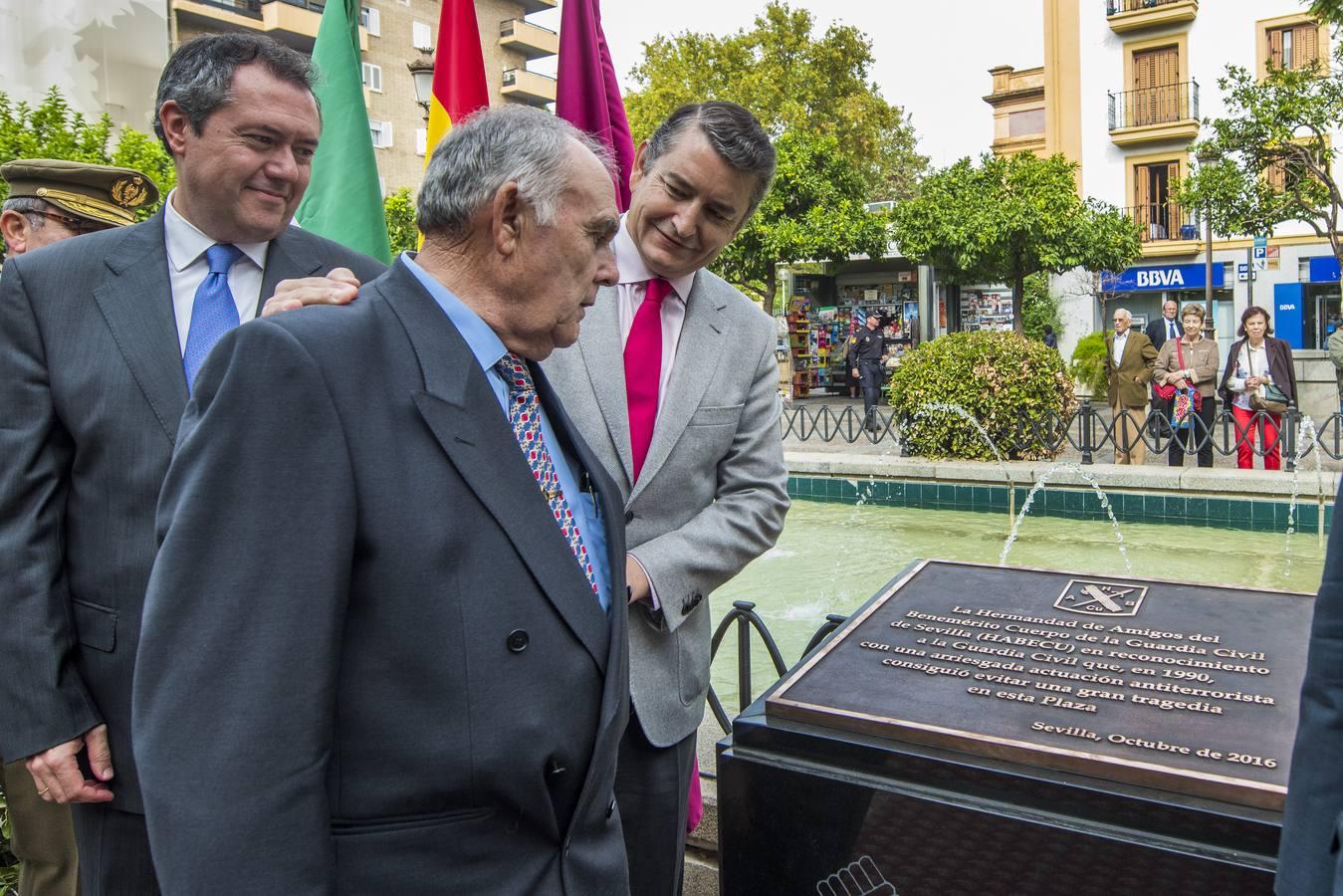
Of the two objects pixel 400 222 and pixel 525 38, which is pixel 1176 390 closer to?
pixel 400 222

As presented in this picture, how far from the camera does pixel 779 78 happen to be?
28.1 meters

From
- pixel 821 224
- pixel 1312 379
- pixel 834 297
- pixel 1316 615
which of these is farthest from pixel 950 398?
pixel 834 297

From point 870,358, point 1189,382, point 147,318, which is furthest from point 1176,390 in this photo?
point 147,318

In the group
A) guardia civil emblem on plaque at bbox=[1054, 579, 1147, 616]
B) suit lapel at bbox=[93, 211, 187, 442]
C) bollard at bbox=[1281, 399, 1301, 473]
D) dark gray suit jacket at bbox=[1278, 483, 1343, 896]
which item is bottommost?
bollard at bbox=[1281, 399, 1301, 473]

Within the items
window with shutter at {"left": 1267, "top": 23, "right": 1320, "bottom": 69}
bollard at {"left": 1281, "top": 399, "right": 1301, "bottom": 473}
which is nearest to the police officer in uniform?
bollard at {"left": 1281, "top": 399, "right": 1301, "bottom": 473}

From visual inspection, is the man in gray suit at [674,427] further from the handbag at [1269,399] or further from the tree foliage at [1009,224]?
the tree foliage at [1009,224]

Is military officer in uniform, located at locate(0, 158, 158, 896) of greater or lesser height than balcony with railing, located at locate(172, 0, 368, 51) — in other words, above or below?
below

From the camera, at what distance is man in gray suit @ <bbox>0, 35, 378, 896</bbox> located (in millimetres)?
1772

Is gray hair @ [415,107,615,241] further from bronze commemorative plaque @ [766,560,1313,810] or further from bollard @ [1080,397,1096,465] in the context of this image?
bollard @ [1080,397,1096,465]

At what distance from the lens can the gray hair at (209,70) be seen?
1930 millimetres

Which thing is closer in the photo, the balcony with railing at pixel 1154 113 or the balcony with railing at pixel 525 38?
the balcony with railing at pixel 1154 113

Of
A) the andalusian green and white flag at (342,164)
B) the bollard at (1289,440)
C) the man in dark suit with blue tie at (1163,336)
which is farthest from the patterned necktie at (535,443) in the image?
the man in dark suit with blue tie at (1163,336)

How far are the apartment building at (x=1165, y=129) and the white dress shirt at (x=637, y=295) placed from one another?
28.8 metres

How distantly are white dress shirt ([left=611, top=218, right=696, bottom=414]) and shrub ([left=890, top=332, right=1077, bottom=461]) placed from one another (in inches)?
322
